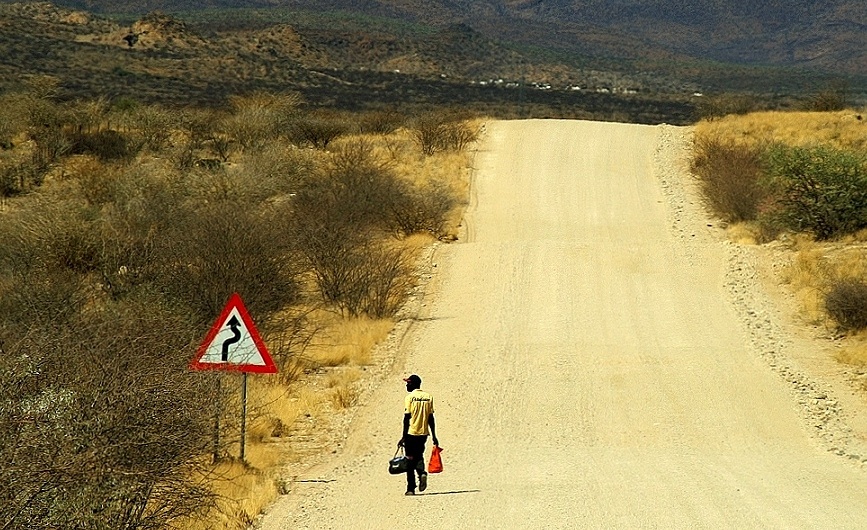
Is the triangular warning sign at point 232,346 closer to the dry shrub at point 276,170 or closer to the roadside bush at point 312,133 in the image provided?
the dry shrub at point 276,170

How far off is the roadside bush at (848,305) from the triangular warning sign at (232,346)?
11247 millimetres

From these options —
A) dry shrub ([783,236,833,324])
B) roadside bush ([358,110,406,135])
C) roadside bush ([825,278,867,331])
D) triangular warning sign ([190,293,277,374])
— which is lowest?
roadside bush ([358,110,406,135])

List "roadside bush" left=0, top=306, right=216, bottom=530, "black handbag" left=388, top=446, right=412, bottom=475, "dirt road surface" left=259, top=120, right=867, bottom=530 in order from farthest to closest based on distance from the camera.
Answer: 1. "black handbag" left=388, top=446, right=412, bottom=475
2. "dirt road surface" left=259, top=120, right=867, bottom=530
3. "roadside bush" left=0, top=306, right=216, bottom=530

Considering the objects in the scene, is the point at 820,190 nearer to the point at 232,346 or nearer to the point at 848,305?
the point at 848,305

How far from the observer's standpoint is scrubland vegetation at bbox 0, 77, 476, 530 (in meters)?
8.21

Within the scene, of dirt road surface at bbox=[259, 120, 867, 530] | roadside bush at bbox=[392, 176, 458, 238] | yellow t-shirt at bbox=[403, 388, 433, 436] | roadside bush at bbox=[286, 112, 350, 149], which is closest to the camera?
dirt road surface at bbox=[259, 120, 867, 530]

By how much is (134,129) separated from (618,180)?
16945 mm

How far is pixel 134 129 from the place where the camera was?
3941 centimetres

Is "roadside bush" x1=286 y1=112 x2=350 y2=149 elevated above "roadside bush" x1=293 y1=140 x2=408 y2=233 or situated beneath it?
situated beneath

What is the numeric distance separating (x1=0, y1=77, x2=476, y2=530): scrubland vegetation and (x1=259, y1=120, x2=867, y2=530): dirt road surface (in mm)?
1026

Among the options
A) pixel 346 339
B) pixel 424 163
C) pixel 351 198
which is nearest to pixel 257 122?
pixel 424 163

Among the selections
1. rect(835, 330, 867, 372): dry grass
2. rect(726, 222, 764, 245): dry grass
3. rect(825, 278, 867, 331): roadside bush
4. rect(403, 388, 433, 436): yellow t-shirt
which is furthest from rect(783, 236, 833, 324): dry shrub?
rect(403, 388, 433, 436): yellow t-shirt

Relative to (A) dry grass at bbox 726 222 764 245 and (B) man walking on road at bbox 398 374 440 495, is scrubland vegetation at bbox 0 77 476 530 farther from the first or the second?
(A) dry grass at bbox 726 222 764 245

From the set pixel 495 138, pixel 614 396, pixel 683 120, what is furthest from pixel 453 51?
pixel 614 396
